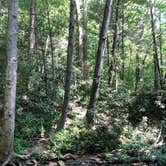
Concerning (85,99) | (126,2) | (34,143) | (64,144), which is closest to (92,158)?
(64,144)

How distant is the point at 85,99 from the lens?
1537 centimetres

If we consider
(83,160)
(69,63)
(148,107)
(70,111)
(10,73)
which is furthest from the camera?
(148,107)

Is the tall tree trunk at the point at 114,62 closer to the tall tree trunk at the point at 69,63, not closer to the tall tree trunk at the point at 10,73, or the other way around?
the tall tree trunk at the point at 69,63

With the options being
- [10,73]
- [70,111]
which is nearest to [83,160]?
[70,111]

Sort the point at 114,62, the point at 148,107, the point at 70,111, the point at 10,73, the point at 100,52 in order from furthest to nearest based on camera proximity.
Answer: the point at 114,62 → the point at 148,107 → the point at 70,111 → the point at 100,52 → the point at 10,73

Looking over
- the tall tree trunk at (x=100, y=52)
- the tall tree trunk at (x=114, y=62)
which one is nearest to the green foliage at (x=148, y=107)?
the tall tree trunk at (x=100, y=52)

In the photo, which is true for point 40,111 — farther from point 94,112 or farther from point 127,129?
point 127,129

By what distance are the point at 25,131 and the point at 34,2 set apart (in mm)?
8279

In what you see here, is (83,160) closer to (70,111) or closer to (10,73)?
(70,111)

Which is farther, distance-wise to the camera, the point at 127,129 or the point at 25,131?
the point at 127,129

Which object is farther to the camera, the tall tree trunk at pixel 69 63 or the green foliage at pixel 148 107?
the green foliage at pixel 148 107

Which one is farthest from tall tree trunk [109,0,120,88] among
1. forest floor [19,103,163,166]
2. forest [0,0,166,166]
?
forest floor [19,103,163,166]

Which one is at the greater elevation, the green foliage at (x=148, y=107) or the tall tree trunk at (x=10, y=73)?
the tall tree trunk at (x=10, y=73)

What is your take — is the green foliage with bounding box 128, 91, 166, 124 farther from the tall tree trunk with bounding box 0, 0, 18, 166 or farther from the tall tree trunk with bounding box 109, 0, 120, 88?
the tall tree trunk with bounding box 0, 0, 18, 166
